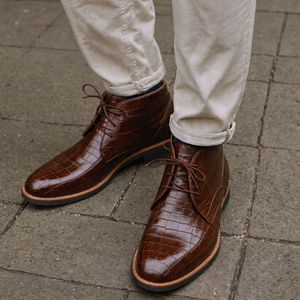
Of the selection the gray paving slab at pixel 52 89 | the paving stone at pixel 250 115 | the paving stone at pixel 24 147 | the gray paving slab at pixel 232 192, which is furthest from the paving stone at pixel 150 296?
the gray paving slab at pixel 52 89

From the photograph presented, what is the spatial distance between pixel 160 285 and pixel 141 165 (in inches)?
27.7

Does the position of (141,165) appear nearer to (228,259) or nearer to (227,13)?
(228,259)

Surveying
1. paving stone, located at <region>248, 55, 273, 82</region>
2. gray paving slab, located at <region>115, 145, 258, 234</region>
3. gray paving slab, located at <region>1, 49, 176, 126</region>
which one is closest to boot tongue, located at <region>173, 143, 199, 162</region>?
gray paving slab, located at <region>115, 145, 258, 234</region>

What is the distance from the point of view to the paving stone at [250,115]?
6.70 feet

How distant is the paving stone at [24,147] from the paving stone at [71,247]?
20 centimetres

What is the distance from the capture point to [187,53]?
4.23 feet

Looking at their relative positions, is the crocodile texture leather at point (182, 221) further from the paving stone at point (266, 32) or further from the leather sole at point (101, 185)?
the paving stone at point (266, 32)

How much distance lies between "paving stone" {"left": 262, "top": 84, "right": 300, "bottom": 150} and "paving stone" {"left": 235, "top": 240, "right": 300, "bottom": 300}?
2.14 feet

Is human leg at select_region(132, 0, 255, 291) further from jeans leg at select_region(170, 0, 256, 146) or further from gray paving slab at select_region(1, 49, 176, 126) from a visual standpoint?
gray paving slab at select_region(1, 49, 176, 126)

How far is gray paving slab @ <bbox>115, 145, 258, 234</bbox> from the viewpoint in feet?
5.22

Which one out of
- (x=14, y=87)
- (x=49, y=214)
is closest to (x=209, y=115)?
(x=49, y=214)

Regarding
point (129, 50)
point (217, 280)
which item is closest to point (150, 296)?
point (217, 280)

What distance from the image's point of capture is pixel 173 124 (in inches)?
57.1

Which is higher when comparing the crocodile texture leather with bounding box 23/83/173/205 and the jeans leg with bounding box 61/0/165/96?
the jeans leg with bounding box 61/0/165/96
